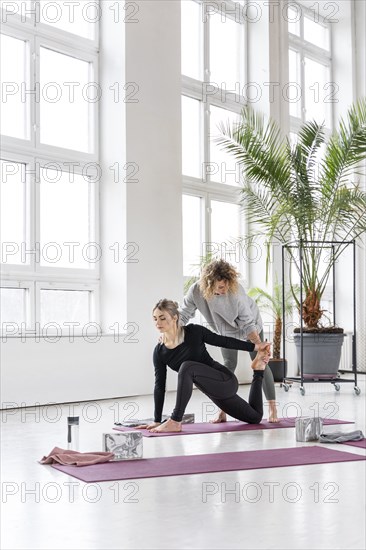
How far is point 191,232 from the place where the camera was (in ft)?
31.2

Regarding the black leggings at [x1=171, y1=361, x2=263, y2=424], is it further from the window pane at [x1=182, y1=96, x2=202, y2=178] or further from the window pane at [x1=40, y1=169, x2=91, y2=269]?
the window pane at [x1=182, y1=96, x2=202, y2=178]

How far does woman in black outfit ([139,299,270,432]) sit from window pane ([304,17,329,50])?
7851mm

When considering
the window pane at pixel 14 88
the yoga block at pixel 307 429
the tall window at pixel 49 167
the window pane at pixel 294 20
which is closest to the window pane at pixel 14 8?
the tall window at pixel 49 167

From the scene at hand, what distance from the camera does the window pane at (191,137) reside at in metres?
9.49

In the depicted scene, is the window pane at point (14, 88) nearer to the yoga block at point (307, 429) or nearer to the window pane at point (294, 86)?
the yoga block at point (307, 429)

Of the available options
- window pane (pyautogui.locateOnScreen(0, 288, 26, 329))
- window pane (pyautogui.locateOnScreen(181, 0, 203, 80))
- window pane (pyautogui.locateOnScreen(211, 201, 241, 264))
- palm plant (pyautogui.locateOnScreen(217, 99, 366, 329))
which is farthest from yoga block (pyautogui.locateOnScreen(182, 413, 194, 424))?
window pane (pyautogui.locateOnScreen(181, 0, 203, 80))

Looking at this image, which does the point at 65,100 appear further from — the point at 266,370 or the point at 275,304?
the point at 266,370

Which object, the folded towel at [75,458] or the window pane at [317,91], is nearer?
the folded towel at [75,458]

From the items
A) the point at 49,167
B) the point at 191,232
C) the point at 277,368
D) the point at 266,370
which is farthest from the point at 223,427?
the point at 191,232

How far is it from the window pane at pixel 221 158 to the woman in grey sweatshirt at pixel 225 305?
14.4ft

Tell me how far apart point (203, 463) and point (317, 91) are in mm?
8922

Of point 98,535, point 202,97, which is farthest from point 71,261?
point 98,535

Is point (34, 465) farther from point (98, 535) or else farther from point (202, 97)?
point (202, 97)

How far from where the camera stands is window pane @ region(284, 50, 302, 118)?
1117cm
